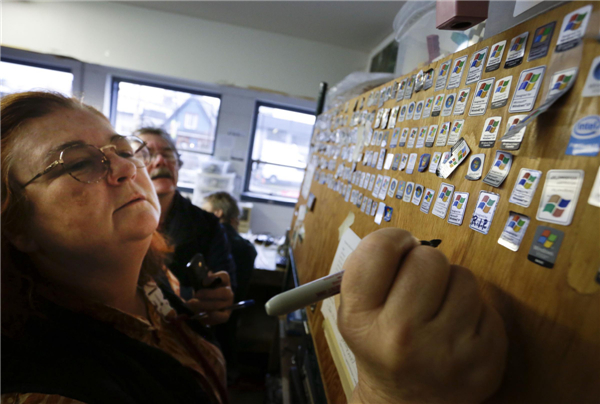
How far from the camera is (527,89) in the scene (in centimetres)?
35

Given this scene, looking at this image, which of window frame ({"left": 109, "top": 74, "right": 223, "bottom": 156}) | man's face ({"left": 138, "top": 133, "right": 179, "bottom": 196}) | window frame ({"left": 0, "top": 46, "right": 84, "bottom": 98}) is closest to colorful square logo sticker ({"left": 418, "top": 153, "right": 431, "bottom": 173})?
man's face ({"left": 138, "top": 133, "right": 179, "bottom": 196})

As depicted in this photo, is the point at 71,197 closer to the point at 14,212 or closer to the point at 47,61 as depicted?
the point at 14,212

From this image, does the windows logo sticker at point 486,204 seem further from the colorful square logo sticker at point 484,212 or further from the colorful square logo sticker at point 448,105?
the colorful square logo sticker at point 448,105

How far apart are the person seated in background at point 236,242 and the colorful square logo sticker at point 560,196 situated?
1802 mm

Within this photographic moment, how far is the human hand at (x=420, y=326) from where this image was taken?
0.27 metres

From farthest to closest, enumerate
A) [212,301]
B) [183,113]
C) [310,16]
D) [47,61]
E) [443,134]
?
1. [183,113]
2. [47,61]
3. [310,16]
4. [212,301]
5. [443,134]

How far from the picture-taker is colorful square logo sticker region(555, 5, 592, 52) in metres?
0.30

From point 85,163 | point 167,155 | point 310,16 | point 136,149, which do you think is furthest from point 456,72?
point 310,16

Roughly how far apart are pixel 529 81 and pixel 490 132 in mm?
68

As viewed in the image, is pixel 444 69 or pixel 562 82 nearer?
pixel 562 82

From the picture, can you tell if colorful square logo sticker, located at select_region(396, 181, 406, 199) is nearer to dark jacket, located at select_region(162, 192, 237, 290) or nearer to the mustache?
dark jacket, located at select_region(162, 192, 237, 290)

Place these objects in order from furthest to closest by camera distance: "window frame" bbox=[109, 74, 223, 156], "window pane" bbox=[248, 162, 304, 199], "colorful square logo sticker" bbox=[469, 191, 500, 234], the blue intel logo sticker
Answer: "window pane" bbox=[248, 162, 304, 199] < "window frame" bbox=[109, 74, 223, 156] < "colorful square logo sticker" bbox=[469, 191, 500, 234] < the blue intel logo sticker

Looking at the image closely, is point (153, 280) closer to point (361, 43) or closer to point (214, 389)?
point (214, 389)

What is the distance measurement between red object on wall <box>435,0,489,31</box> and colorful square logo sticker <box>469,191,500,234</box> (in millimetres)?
268
